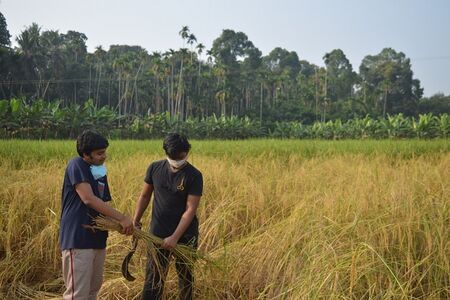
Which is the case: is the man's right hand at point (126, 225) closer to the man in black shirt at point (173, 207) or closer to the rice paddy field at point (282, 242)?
the man in black shirt at point (173, 207)

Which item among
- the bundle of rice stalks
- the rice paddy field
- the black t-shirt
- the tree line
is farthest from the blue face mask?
the tree line

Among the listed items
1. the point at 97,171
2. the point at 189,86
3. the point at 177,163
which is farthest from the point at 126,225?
the point at 189,86

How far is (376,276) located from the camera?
7.65 ft

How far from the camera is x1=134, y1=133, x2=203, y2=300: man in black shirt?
7.73ft

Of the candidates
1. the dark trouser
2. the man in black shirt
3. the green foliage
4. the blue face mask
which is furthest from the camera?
the green foliage

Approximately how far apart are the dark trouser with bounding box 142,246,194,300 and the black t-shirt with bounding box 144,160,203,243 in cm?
13

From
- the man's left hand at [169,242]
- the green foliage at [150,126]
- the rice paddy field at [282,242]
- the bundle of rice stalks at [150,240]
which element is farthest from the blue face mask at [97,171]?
the green foliage at [150,126]

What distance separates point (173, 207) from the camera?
2.43 metres

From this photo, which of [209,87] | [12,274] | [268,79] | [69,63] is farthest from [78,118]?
[268,79]

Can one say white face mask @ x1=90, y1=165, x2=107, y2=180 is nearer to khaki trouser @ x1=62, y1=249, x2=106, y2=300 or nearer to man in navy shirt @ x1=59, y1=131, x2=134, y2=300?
man in navy shirt @ x1=59, y1=131, x2=134, y2=300

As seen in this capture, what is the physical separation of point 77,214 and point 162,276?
23.5 inches

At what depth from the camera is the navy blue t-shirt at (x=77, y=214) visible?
215 centimetres

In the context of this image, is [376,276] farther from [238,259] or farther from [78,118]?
[78,118]

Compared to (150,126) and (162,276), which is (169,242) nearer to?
(162,276)
